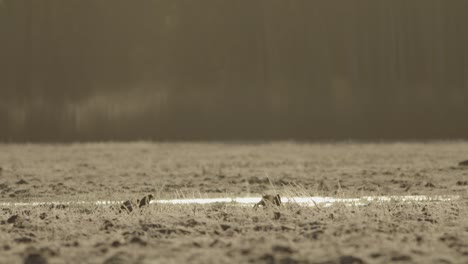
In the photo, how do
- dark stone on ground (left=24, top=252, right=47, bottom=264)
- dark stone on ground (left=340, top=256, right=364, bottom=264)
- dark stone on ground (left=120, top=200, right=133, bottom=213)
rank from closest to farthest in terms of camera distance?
dark stone on ground (left=340, top=256, right=364, bottom=264), dark stone on ground (left=24, top=252, right=47, bottom=264), dark stone on ground (left=120, top=200, right=133, bottom=213)

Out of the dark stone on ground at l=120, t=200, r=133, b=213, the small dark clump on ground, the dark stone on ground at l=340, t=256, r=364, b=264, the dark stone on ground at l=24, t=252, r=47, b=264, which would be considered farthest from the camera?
the small dark clump on ground

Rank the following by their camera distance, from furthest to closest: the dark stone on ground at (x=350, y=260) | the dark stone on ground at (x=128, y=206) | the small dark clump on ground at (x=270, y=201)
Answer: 1. the small dark clump on ground at (x=270, y=201)
2. the dark stone on ground at (x=128, y=206)
3. the dark stone on ground at (x=350, y=260)

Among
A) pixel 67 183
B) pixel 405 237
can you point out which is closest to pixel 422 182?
pixel 67 183

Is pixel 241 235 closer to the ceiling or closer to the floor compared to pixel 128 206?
closer to the floor

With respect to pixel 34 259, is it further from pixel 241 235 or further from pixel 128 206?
pixel 128 206

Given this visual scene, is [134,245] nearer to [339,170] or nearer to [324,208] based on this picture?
[324,208]

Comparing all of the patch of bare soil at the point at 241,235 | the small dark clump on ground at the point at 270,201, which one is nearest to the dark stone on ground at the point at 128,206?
the patch of bare soil at the point at 241,235

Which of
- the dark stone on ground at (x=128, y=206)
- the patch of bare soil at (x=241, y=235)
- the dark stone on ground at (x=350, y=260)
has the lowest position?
the dark stone on ground at (x=350, y=260)

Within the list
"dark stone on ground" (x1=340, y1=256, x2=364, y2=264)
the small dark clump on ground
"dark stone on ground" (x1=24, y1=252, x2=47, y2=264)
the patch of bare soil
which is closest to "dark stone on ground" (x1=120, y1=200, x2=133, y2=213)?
the patch of bare soil

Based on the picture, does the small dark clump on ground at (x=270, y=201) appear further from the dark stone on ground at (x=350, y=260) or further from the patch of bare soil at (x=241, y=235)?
the dark stone on ground at (x=350, y=260)

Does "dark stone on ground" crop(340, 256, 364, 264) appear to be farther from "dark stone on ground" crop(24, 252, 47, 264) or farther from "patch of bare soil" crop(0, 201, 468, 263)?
"dark stone on ground" crop(24, 252, 47, 264)

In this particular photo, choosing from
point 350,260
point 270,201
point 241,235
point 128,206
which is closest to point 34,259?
point 241,235

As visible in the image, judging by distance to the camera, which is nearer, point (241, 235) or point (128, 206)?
point (241, 235)

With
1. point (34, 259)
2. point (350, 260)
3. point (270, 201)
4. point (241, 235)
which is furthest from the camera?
point (270, 201)
